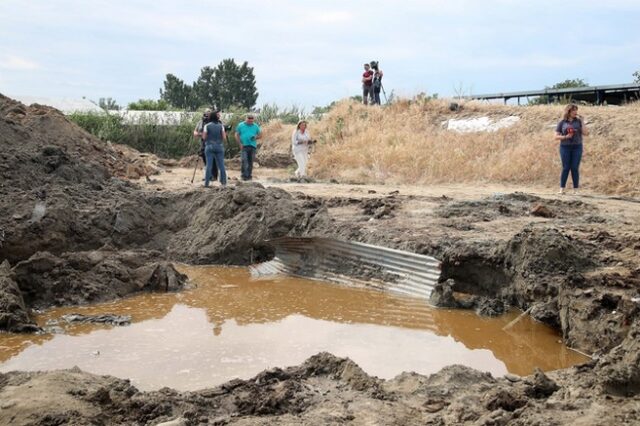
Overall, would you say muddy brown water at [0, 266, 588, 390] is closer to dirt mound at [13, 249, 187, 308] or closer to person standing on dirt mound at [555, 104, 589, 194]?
dirt mound at [13, 249, 187, 308]

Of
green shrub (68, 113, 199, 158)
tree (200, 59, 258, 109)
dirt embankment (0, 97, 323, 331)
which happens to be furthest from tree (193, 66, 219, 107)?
dirt embankment (0, 97, 323, 331)

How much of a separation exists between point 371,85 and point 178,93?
104ft

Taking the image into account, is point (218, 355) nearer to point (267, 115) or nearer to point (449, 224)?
point (449, 224)

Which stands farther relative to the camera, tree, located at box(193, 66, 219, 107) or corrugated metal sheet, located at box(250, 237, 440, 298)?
tree, located at box(193, 66, 219, 107)

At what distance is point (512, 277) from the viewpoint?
23.5 feet

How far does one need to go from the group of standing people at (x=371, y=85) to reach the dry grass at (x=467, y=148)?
1692 millimetres

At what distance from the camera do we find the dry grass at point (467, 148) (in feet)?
47.4

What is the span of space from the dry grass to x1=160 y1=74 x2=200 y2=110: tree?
1263 inches

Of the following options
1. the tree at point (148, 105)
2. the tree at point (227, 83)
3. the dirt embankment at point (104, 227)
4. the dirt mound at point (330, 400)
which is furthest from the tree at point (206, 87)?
the dirt mound at point (330, 400)

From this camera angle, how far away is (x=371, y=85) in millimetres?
23562

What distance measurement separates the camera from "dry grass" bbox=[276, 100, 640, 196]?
14.5 m

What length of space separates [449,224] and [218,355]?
4539 millimetres

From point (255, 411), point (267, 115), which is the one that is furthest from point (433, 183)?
point (267, 115)

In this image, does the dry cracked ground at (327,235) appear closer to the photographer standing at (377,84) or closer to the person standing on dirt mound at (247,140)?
the person standing on dirt mound at (247,140)
